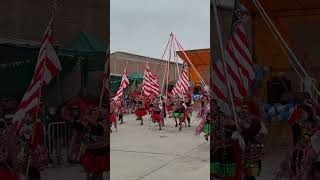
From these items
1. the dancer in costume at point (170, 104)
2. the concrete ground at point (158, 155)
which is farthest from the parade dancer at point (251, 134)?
the dancer in costume at point (170, 104)

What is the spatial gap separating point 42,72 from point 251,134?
6.97 feet

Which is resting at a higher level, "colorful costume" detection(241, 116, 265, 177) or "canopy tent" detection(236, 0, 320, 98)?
"canopy tent" detection(236, 0, 320, 98)

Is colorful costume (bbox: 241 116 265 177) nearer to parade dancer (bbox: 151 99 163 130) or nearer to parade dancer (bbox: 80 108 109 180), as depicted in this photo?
parade dancer (bbox: 80 108 109 180)

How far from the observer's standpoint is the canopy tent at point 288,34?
4148 millimetres

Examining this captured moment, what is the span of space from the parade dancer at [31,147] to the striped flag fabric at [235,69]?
5.79ft

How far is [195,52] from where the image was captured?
1819 centimetres

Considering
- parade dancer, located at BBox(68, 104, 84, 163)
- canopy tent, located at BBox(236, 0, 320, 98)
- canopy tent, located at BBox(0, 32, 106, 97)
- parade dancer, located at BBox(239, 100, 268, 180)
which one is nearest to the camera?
canopy tent, located at BBox(0, 32, 106, 97)

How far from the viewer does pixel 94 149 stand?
4.99 meters

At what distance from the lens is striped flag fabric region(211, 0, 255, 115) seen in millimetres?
4305

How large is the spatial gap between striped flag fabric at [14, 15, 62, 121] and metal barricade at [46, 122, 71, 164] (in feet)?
1.12

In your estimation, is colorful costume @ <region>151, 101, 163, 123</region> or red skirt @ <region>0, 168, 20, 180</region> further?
colorful costume @ <region>151, 101, 163, 123</region>

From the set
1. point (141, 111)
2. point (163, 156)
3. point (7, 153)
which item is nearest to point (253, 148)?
point (7, 153)

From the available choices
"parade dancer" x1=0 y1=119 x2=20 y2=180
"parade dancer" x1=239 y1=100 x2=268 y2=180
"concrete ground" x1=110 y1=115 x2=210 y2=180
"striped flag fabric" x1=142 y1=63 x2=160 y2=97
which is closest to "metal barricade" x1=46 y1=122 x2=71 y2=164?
"parade dancer" x1=0 y1=119 x2=20 y2=180

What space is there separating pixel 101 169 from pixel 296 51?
2.47 meters
